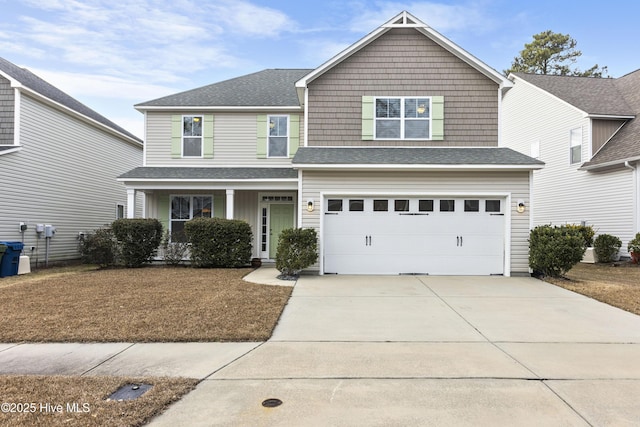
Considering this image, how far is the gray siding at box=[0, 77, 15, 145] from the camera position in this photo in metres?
12.6

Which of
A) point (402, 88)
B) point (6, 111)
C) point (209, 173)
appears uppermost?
point (402, 88)

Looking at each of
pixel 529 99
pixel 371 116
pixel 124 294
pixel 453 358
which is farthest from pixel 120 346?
pixel 529 99

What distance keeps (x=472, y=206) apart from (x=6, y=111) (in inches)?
578

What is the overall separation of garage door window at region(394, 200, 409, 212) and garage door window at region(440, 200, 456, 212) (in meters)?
0.99

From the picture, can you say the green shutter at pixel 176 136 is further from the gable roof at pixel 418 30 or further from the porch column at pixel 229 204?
the gable roof at pixel 418 30

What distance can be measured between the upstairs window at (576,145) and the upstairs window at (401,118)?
822cm

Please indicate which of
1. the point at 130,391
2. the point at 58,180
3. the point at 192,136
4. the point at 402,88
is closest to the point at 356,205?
the point at 402,88

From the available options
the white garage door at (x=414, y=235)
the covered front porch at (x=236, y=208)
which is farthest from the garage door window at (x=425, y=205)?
the covered front porch at (x=236, y=208)

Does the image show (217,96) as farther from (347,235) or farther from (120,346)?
(120,346)

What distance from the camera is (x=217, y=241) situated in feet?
40.2

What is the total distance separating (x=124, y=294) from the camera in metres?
8.20

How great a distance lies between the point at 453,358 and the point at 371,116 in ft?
29.2

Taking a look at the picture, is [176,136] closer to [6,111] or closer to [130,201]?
[130,201]

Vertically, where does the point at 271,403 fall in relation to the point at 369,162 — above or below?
below
